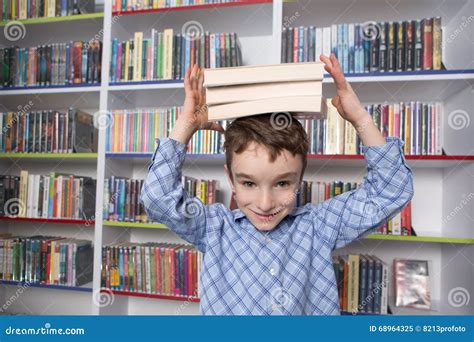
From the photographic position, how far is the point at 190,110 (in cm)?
91

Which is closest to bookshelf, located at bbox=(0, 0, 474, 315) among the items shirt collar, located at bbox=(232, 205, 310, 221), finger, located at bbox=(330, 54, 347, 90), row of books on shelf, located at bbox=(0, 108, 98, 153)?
row of books on shelf, located at bbox=(0, 108, 98, 153)

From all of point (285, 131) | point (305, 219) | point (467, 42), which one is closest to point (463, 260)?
point (467, 42)

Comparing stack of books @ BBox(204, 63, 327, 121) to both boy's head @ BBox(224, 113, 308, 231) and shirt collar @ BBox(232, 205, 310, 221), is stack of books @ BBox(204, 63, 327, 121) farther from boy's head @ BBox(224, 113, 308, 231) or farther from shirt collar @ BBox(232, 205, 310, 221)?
shirt collar @ BBox(232, 205, 310, 221)

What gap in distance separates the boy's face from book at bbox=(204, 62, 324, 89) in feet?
0.47

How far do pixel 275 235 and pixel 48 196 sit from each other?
5.24 feet

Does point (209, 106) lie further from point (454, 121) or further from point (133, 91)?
point (454, 121)

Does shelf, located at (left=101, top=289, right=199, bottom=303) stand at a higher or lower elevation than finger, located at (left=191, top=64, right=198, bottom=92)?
lower

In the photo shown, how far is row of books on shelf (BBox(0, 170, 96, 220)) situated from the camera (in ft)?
6.86

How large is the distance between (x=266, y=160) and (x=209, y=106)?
18 centimetres

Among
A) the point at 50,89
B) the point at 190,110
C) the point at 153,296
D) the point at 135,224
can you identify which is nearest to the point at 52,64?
the point at 50,89

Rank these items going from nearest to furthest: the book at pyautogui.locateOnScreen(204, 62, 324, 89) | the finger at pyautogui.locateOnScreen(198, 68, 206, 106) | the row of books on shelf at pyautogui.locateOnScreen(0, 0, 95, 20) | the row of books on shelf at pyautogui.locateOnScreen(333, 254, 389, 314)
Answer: the book at pyautogui.locateOnScreen(204, 62, 324, 89)
the finger at pyautogui.locateOnScreen(198, 68, 206, 106)
the row of books on shelf at pyautogui.locateOnScreen(333, 254, 389, 314)
the row of books on shelf at pyautogui.locateOnScreen(0, 0, 95, 20)

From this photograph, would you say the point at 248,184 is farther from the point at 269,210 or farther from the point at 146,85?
the point at 146,85

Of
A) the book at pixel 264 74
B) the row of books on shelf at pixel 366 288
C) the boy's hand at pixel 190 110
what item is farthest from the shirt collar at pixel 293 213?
the row of books on shelf at pixel 366 288

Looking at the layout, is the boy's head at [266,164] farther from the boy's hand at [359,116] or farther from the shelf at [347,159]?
the shelf at [347,159]
